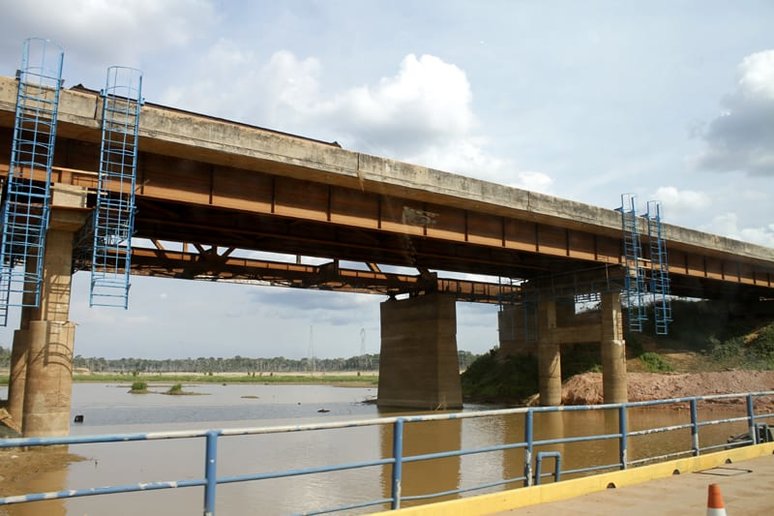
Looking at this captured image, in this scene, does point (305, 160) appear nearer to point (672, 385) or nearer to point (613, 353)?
point (613, 353)

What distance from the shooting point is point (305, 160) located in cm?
2175

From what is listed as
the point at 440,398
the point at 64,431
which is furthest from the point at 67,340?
the point at 440,398

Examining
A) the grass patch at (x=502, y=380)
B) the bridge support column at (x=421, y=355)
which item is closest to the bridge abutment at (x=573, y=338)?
the grass patch at (x=502, y=380)

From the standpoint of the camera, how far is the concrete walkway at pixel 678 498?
7531 mm

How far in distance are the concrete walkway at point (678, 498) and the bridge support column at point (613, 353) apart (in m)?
24.8

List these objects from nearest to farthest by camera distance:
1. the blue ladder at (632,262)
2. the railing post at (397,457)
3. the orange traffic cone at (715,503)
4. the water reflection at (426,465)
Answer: the orange traffic cone at (715,503), the railing post at (397,457), the water reflection at (426,465), the blue ladder at (632,262)

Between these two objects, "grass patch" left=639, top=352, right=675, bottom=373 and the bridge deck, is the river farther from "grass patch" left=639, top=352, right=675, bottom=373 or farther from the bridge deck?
"grass patch" left=639, top=352, right=675, bottom=373

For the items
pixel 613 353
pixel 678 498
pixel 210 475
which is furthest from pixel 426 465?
pixel 613 353

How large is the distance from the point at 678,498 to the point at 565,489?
1.41 meters

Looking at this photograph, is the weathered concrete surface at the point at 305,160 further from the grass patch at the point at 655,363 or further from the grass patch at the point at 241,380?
the grass patch at the point at 241,380

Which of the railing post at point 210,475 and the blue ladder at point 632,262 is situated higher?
the blue ladder at point 632,262

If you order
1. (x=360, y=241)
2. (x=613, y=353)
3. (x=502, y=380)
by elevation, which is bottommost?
(x=502, y=380)

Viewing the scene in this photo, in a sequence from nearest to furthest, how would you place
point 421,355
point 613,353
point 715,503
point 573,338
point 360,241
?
1. point 715,503
2. point 360,241
3. point 613,353
4. point 573,338
5. point 421,355

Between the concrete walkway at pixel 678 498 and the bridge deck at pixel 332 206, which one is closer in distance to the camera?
the concrete walkway at pixel 678 498
